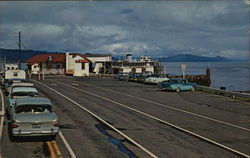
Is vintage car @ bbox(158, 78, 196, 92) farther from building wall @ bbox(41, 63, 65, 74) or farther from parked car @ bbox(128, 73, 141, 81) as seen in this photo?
building wall @ bbox(41, 63, 65, 74)

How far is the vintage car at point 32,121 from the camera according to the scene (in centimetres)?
1256

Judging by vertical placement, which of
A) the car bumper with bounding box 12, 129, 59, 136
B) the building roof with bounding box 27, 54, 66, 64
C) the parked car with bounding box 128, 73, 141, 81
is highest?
the building roof with bounding box 27, 54, 66, 64

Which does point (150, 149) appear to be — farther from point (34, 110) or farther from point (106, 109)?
point (106, 109)

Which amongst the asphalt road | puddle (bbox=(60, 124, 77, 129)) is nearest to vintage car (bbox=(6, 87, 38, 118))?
the asphalt road

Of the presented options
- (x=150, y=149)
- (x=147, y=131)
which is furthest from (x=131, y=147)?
(x=147, y=131)

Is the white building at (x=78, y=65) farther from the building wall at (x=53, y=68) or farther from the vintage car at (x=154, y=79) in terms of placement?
the vintage car at (x=154, y=79)

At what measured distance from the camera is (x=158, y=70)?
90.4 metres

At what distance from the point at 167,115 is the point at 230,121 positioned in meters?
3.81

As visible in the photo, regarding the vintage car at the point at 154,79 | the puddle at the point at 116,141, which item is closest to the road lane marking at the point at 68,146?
the puddle at the point at 116,141

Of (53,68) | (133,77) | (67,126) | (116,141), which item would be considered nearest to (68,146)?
(116,141)

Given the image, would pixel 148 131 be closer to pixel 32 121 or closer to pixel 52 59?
pixel 32 121

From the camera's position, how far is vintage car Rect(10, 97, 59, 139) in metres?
12.6

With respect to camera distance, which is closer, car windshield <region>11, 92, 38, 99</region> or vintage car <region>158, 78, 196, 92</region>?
car windshield <region>11, 92, 38, 99</region>

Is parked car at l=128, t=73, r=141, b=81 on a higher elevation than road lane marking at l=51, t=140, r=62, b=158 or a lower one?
higher
